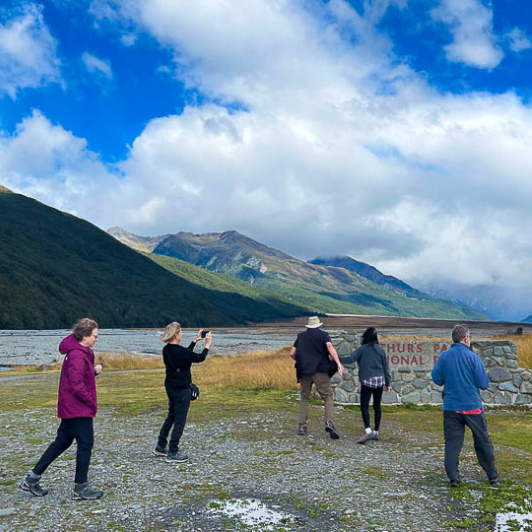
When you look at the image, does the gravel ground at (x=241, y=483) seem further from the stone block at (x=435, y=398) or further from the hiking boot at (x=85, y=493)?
the stone block at (x=435, y=398)

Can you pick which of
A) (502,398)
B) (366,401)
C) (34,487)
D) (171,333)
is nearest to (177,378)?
(171,333)

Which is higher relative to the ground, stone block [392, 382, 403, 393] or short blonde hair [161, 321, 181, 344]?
short blonde hair [161, 321, 181, 344]

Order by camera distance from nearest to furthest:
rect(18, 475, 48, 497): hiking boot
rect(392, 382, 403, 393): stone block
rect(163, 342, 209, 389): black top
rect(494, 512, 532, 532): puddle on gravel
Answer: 1. rect(494, 512, 532, 532): puddle on gravel
2. rect(18, 475, 48, 497): hiking boot
3. rect(163, 342, 209, 389): black top
4. rect(392, 382, 403, 393): stone block

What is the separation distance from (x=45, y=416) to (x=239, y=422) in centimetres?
539

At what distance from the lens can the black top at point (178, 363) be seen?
877 centimetres

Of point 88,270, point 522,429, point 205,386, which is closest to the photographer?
point 522,429

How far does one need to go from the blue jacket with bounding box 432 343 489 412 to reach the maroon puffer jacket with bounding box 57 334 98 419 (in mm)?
5189

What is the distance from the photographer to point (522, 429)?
12008 mm

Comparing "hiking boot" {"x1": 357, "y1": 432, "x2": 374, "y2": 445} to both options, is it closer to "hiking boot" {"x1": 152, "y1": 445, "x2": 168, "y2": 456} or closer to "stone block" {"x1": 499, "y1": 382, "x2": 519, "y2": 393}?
"hiking boot" {"x1": 152, "y1": 445, "x2": 168, "y2": 456}

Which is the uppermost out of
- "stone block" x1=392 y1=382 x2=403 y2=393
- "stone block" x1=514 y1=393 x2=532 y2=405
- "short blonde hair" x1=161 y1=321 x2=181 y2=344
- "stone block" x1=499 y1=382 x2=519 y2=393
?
"short blonde hair" x1=161 y1=321 x2=181 y2=344

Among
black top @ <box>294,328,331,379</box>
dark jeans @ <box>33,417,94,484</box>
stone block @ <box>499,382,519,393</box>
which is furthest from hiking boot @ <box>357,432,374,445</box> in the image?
stone block @ <box>499,382,519,393</box>

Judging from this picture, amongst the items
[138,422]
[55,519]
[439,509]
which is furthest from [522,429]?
[55,519]

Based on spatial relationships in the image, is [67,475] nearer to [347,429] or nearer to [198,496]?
[198,496]

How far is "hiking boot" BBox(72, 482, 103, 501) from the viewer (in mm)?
6971
